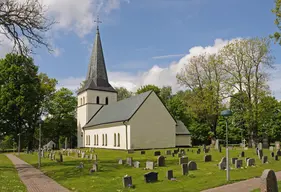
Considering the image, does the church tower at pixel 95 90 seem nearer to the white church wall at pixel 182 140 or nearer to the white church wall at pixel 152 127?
the white church wall at pixel 182 140

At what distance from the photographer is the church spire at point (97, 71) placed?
55.8 metres

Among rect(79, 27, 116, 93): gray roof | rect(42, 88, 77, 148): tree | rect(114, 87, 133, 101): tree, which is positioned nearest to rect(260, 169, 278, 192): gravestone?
rect(79, 27, 116, 93): gray roof

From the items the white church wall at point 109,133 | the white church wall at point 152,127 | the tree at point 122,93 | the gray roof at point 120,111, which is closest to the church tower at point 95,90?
the gray roof at point 120,111

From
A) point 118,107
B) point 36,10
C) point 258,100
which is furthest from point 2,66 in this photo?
point 258,100

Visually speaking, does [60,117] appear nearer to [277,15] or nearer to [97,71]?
[97,71]

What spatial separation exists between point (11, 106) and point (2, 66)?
7.39m

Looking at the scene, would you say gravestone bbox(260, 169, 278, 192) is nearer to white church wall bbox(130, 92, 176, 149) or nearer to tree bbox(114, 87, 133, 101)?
white church wall bbox(130, 92, 176, 149)

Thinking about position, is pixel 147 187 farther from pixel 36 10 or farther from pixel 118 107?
pixel 118 107

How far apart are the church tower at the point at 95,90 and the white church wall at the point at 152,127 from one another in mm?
17437

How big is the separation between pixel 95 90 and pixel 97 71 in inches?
144

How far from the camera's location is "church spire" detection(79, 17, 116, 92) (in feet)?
183

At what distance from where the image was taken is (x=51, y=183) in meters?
15.7

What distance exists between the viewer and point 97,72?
56.1 meters

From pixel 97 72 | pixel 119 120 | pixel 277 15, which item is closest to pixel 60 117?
pixel 97 72
